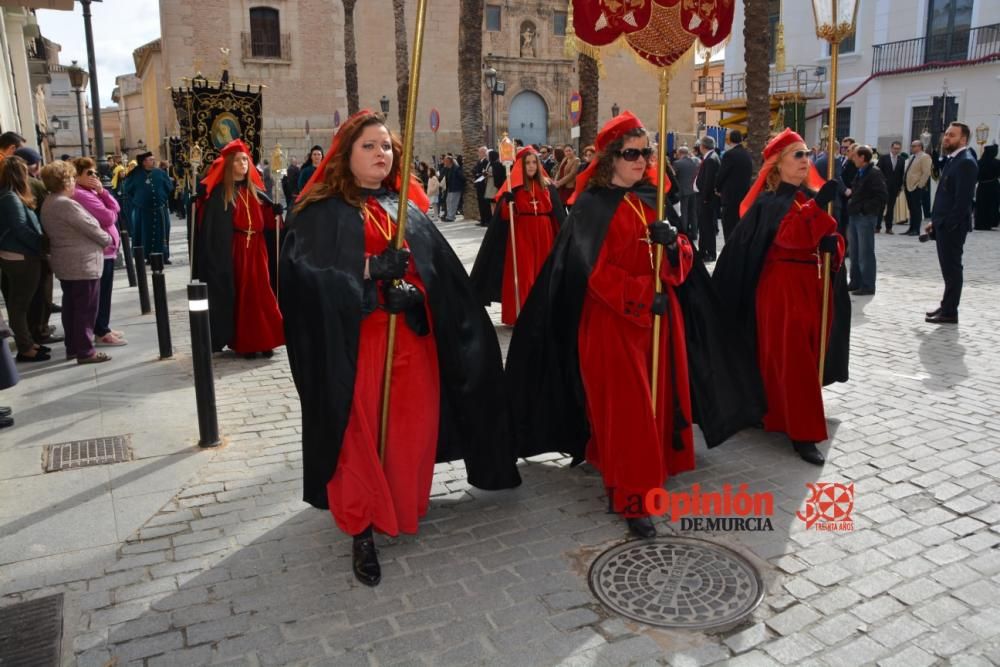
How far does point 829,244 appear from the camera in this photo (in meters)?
5.09

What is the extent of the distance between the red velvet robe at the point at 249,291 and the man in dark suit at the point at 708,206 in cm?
768

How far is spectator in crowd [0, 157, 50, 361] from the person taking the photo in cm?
711

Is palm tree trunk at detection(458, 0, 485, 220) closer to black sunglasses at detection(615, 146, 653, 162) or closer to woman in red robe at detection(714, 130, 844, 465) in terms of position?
woman in red robe at detection(714, 130, 844, 465)

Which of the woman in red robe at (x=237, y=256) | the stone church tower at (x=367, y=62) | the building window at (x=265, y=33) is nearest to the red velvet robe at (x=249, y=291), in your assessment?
the woman in red robe at (x=237, y=256)

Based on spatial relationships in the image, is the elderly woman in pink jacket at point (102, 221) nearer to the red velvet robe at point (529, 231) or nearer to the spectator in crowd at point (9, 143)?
the spectator in crowd at point (9, 143)

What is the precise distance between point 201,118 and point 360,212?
7665 millimetres

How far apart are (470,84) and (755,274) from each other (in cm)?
1662

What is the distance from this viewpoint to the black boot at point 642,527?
4059 millimetres

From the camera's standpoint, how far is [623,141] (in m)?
4.31

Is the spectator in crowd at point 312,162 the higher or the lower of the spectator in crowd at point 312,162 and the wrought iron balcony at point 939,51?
the lower

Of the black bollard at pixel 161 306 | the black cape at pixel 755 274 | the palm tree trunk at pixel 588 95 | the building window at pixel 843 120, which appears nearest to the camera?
the black cape at pixel 755 274

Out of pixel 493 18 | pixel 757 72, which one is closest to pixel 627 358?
pixel 757 72

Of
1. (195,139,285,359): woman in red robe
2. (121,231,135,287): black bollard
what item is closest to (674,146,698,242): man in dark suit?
(195,139,285,359): woman in red robe

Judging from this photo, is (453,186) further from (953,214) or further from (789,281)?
(789,281)
